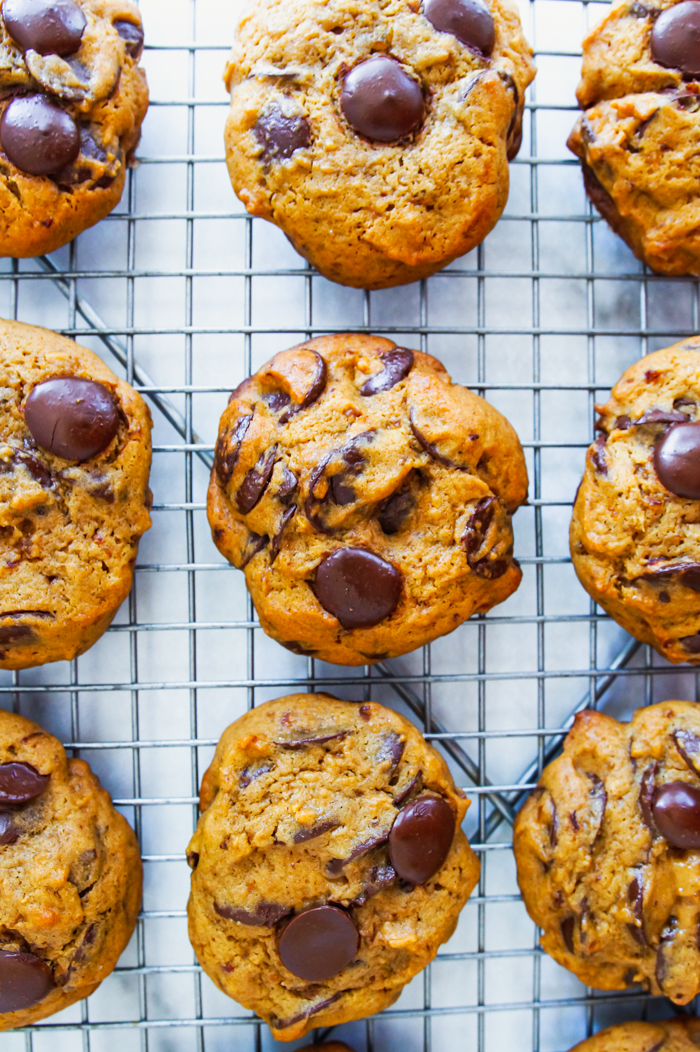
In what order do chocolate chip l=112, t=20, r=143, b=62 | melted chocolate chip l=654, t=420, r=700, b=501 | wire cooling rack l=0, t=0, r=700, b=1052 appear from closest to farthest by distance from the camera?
melted chocolate chip l=654, t=420, r=700, b=501, chocolate chip l=112, t=20, r=143, b=62, wire cooling rack l=0, t=0, r=700, b=1052

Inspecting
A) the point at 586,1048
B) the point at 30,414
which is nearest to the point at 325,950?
the point at 586,1048

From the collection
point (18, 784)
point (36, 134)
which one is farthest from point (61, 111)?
point (18, 784)

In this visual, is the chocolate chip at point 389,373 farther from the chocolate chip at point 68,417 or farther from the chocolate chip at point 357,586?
the chocolate chip at point 68,417

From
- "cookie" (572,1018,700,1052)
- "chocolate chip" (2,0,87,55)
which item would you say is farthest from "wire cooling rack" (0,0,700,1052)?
"chocolate chip" (2,0,87,55)

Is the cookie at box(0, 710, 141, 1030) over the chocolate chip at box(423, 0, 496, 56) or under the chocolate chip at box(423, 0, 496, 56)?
under

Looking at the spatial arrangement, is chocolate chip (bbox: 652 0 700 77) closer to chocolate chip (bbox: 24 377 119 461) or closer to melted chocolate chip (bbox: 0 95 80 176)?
melted chocolate chip (bbox: 0 95 80 176)

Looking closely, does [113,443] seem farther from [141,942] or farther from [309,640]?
[141,942]
